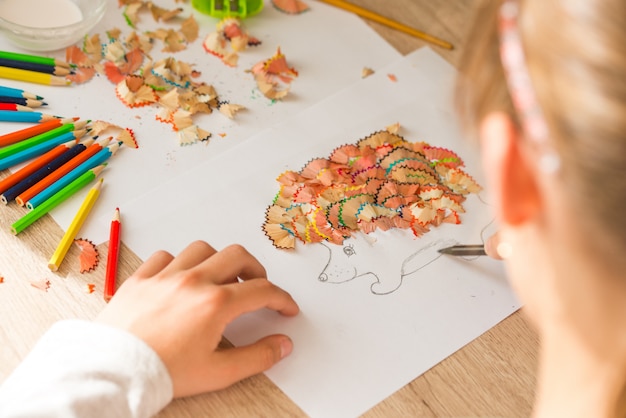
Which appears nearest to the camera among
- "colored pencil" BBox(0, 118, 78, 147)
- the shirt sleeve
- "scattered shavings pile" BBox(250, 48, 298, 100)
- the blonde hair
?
the blonde hair

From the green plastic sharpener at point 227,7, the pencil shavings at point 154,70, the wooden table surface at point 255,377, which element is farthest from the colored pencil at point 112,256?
the green plastic sharpener at point 227,7

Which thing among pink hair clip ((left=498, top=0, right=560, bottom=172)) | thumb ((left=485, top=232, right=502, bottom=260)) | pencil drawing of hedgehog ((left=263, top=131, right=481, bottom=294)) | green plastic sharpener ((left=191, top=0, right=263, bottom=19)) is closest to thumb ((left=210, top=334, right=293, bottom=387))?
pencil drawing of hedgehog ((left=263, top=131, right=481, bottom=294))

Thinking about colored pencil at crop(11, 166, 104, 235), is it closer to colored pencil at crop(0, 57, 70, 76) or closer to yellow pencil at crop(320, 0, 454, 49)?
colored pencil at crop(0, 57, 70, 76)

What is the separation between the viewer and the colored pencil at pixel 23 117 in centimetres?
84

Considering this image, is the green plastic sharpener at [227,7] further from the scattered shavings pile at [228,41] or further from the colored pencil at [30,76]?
the colored pencil at [30,76]

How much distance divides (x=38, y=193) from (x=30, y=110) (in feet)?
0.38

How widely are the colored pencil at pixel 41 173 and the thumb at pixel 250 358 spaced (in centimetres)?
28

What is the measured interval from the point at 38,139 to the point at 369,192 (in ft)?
1.15

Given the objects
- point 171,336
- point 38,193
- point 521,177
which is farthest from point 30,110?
point 521,177

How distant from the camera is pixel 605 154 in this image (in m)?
0.40

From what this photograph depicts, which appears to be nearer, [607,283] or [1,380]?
[607,283]

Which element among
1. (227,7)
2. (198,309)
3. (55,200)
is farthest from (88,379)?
(227,7)

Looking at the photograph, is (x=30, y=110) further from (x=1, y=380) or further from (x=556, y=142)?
(x=556, y=142)

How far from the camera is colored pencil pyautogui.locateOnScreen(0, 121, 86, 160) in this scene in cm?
81
